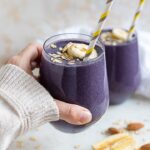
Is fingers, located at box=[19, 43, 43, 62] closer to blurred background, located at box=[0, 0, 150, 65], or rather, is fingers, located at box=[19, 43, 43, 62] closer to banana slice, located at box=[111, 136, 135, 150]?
banana slice, located at box=[111, 136, 135, 150]

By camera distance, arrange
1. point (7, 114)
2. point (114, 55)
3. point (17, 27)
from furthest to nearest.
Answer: point (17, 27) < point (114, 55) < point (7, 114)

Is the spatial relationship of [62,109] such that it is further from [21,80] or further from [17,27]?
[17,27]

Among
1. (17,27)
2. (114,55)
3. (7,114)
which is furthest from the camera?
(17,27)

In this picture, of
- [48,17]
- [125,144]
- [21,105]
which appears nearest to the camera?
[21,105]

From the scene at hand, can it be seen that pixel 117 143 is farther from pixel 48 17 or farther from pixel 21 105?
pixel 48 17

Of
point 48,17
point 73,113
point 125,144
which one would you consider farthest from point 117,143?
point 48,17

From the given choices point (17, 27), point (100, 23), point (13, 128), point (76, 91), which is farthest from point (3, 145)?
point (17, 27)

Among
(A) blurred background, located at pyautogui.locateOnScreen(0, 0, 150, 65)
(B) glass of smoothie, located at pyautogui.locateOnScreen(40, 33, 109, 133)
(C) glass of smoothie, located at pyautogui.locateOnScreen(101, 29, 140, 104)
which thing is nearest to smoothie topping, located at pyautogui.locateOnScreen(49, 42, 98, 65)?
(B) glass of smoothie, located at pyautogui.locateOnScreen(40, 33, 109, 133)
